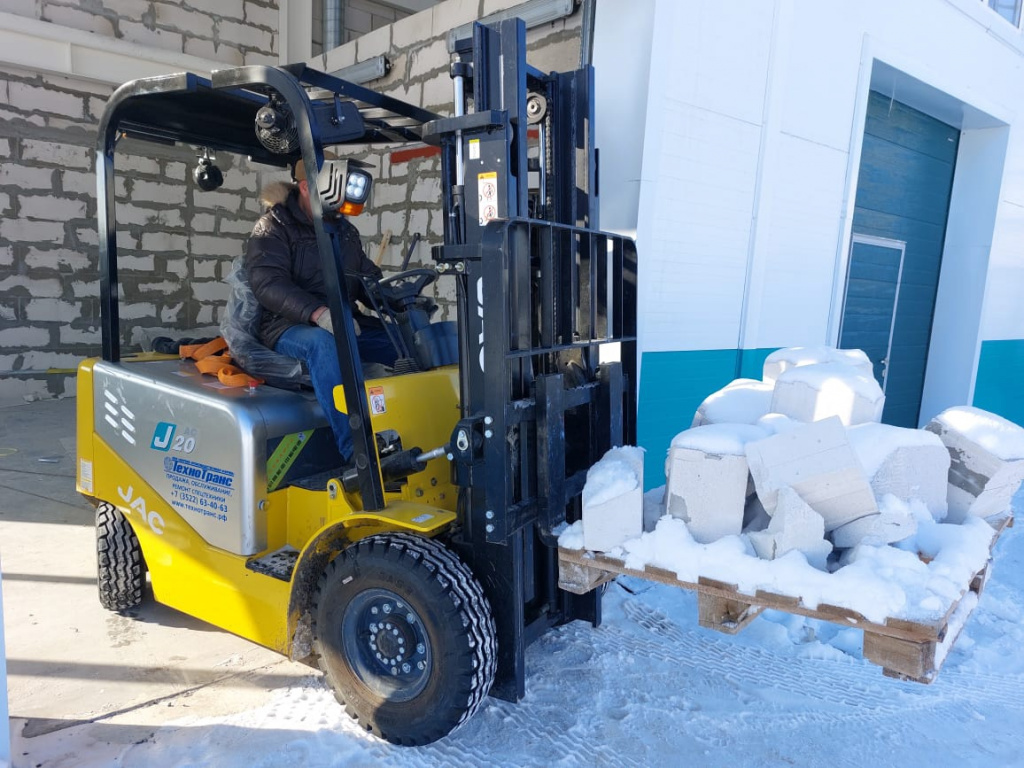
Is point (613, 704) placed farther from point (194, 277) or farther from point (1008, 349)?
point (1008, 349)

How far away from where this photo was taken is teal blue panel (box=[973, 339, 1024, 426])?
30.1 ft

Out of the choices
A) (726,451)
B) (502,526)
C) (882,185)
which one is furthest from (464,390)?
(882,185)

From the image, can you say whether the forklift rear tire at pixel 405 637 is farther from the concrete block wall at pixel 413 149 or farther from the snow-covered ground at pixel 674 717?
the concrete block wall at pixel 413 149

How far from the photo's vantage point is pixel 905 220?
8.26 metres

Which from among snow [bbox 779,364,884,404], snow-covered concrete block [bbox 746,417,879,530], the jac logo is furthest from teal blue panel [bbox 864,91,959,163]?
the jac logo

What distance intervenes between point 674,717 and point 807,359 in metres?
1.65

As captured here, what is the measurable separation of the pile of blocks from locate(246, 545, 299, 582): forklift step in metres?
1.27

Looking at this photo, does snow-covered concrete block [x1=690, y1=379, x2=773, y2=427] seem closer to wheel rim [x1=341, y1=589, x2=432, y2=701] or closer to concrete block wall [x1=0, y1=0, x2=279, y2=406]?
wheel rim [x1=341, y1=589, x2=432, y2=701]

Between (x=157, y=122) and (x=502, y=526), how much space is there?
105 inches

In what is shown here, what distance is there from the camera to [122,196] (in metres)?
8.74

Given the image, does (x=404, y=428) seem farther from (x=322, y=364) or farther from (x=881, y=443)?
(x=881, y=443)

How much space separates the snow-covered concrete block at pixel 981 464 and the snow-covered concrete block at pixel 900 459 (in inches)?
7.8

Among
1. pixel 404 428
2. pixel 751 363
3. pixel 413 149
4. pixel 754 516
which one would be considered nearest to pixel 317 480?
pixel 404 428

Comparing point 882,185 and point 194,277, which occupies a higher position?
point 882,185
